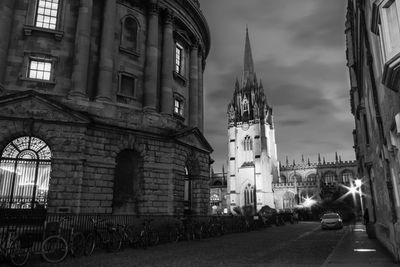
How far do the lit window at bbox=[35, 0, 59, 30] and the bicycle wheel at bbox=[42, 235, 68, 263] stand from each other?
50.3ft

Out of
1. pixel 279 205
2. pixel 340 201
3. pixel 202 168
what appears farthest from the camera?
pixel 279 205

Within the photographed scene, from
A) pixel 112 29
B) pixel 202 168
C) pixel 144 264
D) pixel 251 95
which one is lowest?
pixel 144 264

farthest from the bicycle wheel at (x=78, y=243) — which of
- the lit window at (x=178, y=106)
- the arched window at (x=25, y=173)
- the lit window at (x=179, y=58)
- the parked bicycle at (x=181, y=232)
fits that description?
the lit window at (x=179, y=58)

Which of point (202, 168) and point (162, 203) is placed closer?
point (162, 203)

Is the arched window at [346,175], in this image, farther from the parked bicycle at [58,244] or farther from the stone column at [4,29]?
the parked bicycle at [58,244]

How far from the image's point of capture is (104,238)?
14.8m

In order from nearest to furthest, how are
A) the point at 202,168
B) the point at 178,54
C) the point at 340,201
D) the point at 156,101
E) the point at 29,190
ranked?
the point at 29,190 → the point at 156,101 → the point at 202,168 → the point at 178,54 → the point at 340,201

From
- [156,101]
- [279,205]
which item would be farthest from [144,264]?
[279,205]

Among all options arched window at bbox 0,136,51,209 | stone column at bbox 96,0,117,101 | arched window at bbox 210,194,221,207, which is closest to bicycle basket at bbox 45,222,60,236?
arched window at bbox 0,136,51,209

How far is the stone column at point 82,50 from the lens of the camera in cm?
2116

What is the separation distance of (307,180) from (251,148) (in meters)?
19.1

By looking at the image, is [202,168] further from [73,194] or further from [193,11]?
[193,11]

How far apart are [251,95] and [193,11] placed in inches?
2864

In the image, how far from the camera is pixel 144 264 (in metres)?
11.5
